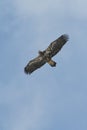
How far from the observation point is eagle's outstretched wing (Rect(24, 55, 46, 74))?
6956 cm

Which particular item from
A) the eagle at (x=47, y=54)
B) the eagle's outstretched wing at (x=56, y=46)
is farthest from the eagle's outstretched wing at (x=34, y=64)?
the eagle's outstretched wing at (x=56, y=46)

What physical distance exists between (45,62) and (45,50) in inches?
62.6

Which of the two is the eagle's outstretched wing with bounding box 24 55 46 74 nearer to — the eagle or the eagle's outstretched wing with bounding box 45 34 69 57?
the eagle

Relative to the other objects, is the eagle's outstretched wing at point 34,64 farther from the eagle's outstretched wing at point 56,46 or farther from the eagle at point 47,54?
the eagle's outstretched wing at point 56,46

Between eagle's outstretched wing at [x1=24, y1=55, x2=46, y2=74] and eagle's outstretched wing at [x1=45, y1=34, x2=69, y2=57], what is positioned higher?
eagle's outstretched wing at [x1=24, y1=55, x2=46, y2=74]

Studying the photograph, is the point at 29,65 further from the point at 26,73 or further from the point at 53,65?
the point at 53,65

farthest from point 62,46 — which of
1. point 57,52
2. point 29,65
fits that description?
point 29,65

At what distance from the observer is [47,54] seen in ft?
226

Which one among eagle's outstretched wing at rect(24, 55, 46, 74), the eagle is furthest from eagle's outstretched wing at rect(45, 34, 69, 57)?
eagle's outstretched wing at rect(24, 55, 46, 74)

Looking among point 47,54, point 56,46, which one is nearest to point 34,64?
point 47,54

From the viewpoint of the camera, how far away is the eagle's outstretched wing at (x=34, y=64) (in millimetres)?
69562

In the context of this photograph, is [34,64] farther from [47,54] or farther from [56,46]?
[56,46]

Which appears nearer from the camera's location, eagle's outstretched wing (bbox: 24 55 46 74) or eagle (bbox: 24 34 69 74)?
eagle (bbox: 24 34 69 74)

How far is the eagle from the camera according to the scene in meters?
68.4
